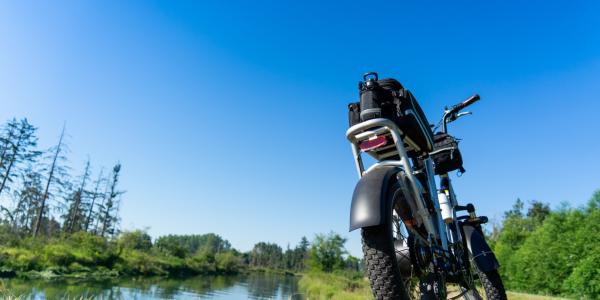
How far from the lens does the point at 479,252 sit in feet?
10.5

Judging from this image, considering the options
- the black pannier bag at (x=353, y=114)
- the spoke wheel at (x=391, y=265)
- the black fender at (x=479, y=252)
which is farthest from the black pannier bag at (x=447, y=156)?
the spoke wheel at (x=391, y=265)

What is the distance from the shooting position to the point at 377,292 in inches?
69.8

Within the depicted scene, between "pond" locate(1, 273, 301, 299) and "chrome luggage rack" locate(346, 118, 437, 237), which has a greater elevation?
"chrome luggage rack" locate(346, 118, 437, 237)

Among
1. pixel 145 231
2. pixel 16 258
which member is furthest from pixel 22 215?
pixel 16 258

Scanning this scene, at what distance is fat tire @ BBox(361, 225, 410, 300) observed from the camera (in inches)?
67.9

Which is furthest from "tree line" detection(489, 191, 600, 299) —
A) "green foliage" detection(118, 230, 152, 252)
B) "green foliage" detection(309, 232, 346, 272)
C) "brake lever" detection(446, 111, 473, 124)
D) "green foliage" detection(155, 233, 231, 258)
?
"green foliage" detection(155, 233, 231, 258)

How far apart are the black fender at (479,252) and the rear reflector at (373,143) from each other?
167cm

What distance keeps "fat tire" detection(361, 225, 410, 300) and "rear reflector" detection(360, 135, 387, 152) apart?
1.76 feet

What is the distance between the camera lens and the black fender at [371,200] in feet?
5.73

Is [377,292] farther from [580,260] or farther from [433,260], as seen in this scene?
[580,260]

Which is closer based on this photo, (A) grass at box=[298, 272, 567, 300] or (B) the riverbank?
(A) grass at box=[298, 272, 567, 300]

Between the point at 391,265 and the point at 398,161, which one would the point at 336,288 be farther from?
the point at 391,265

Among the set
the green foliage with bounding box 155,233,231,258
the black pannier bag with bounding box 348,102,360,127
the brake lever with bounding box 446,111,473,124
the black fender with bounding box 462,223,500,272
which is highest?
the green foliage with bounding box 155,233,231,258

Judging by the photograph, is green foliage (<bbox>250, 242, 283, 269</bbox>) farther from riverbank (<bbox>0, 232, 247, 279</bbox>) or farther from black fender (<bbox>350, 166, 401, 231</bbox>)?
black fender (<bbox>350, 166, 401, 231</bbox>)
